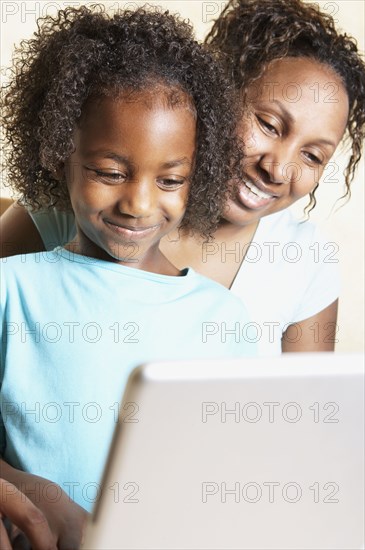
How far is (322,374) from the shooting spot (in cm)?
60

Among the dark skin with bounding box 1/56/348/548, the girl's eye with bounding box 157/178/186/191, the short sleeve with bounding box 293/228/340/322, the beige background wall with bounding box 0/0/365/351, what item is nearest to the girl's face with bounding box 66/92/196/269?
the girl's eye with bounding box 157/178/186/191

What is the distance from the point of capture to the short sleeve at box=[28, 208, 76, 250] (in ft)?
4.94

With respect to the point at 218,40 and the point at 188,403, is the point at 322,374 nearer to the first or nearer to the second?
the point at 188,403

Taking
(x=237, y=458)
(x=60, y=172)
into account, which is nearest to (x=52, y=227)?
(x=60, y=172)

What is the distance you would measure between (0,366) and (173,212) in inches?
12.0

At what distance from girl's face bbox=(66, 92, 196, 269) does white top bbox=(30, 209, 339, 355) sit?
35 cm

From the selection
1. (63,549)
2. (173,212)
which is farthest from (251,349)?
(63,549)

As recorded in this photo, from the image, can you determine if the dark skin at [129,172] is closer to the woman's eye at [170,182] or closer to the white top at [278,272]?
the woman's eye at [170,182]

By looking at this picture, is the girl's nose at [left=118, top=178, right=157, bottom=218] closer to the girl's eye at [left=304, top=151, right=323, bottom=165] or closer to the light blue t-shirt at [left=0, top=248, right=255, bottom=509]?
the light blue t-shirt at [left=0, top=248, right=255, bottom=509]

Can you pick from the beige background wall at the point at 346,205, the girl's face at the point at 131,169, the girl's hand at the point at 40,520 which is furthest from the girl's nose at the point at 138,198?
the beige background wall at the point at 346,205

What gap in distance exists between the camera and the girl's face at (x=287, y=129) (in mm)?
1419

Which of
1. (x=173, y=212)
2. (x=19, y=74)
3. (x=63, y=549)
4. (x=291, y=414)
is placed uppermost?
(x=19, y=74)

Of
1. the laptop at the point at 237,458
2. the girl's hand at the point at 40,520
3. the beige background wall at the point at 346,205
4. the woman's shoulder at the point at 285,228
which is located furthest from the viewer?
the beige background wall at the point at 346,205

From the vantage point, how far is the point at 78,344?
1.14 m
